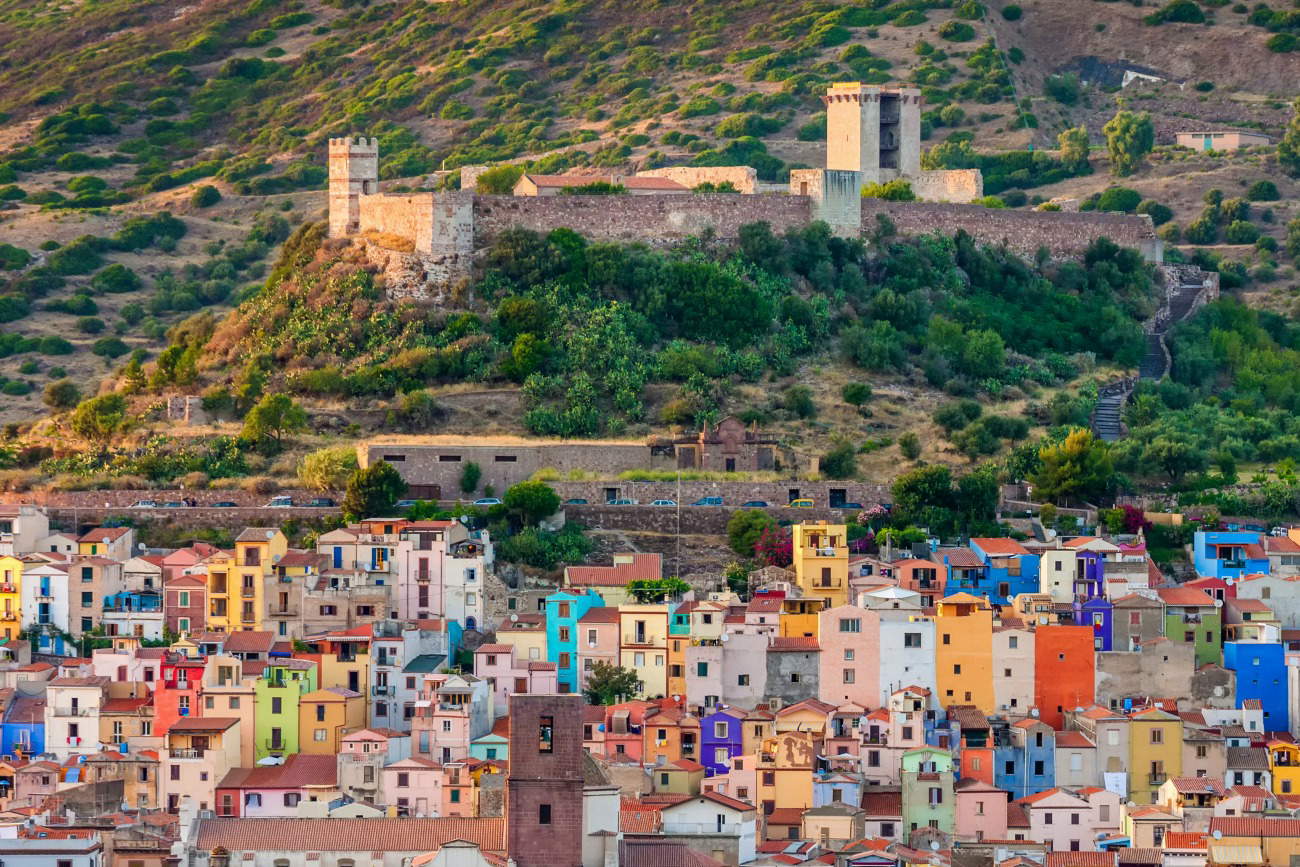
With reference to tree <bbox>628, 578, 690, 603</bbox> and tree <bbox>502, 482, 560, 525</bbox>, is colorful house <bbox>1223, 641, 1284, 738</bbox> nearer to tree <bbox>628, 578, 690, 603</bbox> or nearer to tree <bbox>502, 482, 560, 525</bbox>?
tree <bbox>628, 578, 690, 603</bbox>

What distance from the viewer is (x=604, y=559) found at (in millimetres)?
62031

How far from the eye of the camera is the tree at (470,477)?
63.6 m

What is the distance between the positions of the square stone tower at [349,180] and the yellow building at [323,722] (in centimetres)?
2071

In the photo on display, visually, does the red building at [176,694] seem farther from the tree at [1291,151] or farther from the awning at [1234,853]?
the tree at [1291,151]

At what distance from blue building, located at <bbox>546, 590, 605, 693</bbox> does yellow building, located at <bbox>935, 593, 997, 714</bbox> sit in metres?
6.06

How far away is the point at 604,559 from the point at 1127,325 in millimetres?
17753

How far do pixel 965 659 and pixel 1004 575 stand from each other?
4.96 meters

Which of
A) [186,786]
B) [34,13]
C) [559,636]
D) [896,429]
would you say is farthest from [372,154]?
[34,13]

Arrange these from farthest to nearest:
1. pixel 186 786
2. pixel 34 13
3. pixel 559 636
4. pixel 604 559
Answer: pixel 34 13, pixel 604 559, pixel 559 636, pixel 186 786

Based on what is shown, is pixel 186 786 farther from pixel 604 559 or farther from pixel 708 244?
pixel 708 244

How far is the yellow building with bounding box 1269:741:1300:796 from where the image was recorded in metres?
52.5

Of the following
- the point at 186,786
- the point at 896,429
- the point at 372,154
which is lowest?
the point at 186,786

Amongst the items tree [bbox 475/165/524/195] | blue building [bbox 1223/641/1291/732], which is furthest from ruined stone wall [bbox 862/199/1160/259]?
blue building [bbox 1223/641/1291/732]

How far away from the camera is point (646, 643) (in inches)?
2242
